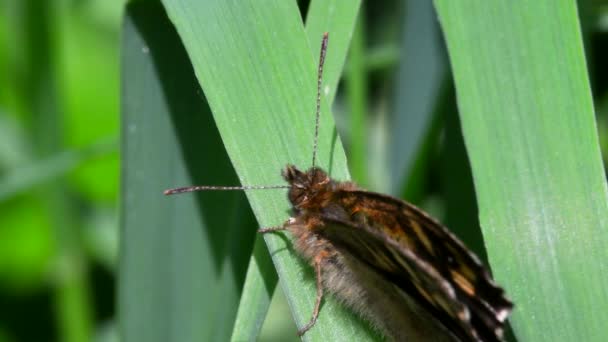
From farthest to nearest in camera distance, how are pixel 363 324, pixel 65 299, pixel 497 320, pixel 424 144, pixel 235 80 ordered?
pixel 65 299
pixel 424 144
pixel 363 324
pixel 235 80
pixel 497 320

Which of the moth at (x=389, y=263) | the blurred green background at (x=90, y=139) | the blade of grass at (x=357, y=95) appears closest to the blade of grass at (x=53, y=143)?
the blurred green background at (x=90, y=139)

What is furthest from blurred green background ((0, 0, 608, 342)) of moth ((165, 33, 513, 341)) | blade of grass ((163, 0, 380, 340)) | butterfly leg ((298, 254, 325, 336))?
blade of grass ((163, 0, 380, 340))

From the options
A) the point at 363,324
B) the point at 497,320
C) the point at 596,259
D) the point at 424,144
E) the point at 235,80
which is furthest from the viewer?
the point at 424,144

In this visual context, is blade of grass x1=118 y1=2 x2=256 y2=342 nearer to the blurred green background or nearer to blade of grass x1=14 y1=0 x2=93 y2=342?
the blurred green background

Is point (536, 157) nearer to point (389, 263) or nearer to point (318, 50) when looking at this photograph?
point (389, 263)

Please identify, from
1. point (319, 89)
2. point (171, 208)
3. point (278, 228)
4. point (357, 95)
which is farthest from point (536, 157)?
point (357, 95)

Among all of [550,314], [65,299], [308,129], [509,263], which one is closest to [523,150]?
[509,263]

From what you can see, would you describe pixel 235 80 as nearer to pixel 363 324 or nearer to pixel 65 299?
pixel 363 324
